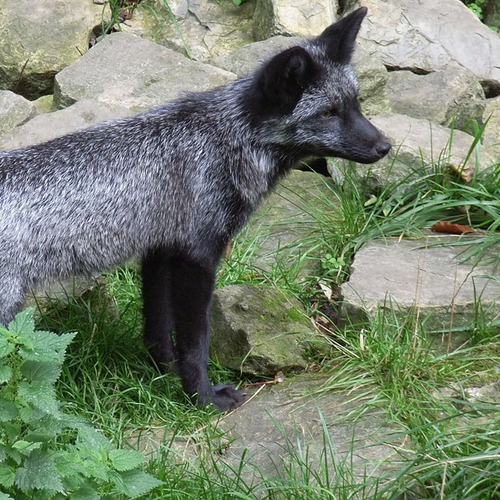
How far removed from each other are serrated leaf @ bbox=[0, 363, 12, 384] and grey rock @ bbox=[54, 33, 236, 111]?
4.55m

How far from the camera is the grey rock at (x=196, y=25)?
10002 mm

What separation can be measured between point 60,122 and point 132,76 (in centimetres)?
121

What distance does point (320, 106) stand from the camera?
5539mm

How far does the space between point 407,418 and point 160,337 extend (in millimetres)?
1922

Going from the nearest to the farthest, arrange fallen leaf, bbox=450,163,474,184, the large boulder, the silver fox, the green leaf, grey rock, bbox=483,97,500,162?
the green leaf
the silver fox
fallen leaf, bbox=450,163,474,184
grey rock, bbox=483,97,500,162
the large boulder

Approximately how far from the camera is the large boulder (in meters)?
9.23

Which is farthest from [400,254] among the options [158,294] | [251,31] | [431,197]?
[251,31]

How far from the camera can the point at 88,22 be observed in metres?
9.67

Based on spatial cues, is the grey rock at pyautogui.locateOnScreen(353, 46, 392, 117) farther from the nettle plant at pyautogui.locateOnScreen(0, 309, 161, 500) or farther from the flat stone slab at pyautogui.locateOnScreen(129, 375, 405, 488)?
the nettle plant at pyautogui.locateOnScreen(0, 309, 161, 500)

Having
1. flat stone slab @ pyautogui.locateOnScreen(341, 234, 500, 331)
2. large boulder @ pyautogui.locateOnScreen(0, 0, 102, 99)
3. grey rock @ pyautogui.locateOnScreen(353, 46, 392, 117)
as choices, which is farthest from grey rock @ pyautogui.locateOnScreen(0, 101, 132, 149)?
flat stone slab @ pyautogui.locateOnScreen(341, 234, 500, 331)

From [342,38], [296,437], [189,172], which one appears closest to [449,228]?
[342,38]

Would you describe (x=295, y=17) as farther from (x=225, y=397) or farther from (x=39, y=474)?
(x=39, y=474)

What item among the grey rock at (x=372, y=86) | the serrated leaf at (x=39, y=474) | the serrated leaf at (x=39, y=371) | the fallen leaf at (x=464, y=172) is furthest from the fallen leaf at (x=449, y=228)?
the serrated leaf at (x=39, y=474)

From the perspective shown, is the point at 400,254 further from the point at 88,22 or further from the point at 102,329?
the point at 88,22
